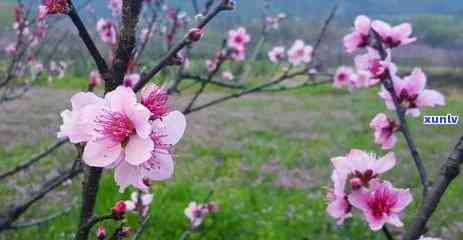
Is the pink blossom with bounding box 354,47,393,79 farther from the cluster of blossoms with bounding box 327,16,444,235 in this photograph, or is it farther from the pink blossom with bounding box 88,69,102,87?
the pink blossom with bounding box 88,69,102,87

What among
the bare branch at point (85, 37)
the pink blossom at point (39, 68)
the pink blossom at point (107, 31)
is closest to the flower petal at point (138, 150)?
the bare branch at point (85, 37)

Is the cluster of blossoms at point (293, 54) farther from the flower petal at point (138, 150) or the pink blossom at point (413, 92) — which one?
the flower petal at point (138, 150)

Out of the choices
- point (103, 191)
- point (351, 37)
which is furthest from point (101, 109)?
point (103, 191)

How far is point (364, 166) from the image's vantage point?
1.43 meters

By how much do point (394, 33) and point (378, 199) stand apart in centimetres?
68

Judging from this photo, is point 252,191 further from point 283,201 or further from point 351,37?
point 351,37

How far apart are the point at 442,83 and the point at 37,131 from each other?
2735cm

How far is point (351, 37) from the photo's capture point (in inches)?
77.5

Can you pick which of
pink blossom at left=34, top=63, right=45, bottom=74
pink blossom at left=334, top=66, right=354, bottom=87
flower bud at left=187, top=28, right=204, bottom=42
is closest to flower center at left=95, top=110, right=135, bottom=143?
flower bud at left=187, top=28, right=204, bottom=42

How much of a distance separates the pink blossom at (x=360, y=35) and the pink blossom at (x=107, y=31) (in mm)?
2819

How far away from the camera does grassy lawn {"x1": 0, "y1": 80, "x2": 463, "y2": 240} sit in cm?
591

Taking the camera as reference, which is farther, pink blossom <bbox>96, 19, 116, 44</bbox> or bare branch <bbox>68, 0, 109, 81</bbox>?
pink blossom <bbox>96, 19, 116, 44</bbox>

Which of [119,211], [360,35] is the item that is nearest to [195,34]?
[119,211]

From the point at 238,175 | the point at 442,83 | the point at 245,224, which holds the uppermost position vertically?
the point at 245,224
